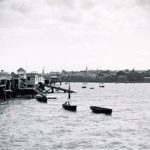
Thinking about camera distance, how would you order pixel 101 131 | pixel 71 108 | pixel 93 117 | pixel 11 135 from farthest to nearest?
1. pixel 71 108
2. pixel 93 117
3. pixel 101 131
4. pixel 11 135

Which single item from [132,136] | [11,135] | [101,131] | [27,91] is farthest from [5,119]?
[27,91]

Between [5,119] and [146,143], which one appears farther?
[5,119]

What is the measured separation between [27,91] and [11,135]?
180 feet

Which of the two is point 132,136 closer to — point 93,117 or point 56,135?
point 56,135

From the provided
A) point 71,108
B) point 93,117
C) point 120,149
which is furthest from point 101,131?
point 71,108

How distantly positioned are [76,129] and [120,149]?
11.9m

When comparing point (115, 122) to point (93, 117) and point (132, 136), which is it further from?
point (132, 136)

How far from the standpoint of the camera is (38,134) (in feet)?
130

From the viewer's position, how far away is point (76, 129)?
145 ft

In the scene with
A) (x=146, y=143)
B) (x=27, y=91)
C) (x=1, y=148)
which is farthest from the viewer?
(x=27, y=91)

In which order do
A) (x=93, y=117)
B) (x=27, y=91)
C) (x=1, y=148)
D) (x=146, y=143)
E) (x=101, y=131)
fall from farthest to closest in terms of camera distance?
(x=27, y=91)
(x=93, y=117)
(x=101, y=131)
(x=146, y=143)
(x=1, y=148)

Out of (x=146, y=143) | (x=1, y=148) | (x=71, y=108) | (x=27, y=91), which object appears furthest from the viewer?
(x=27, y=91)

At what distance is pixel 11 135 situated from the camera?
129 ft

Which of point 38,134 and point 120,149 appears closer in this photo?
point 120,149
